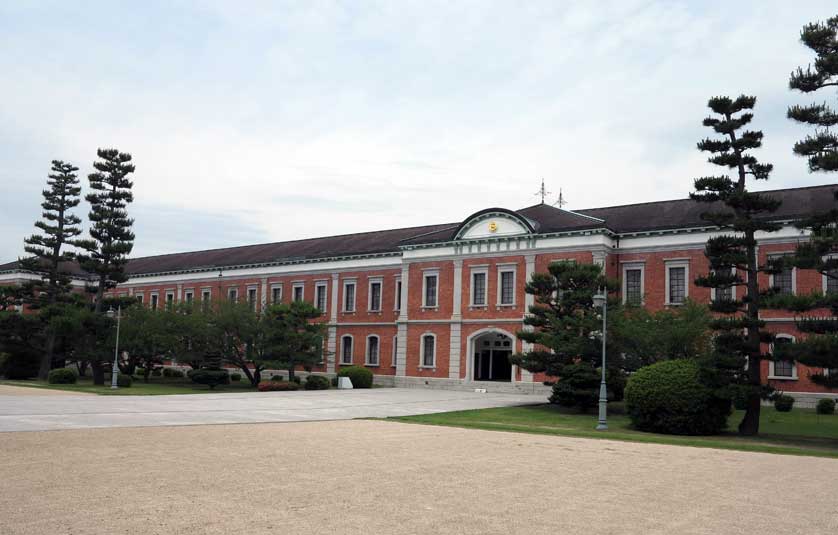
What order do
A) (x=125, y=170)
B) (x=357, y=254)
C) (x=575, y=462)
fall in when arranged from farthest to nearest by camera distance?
(x=357, y=254) → (x=125, y=170) → (x=575, y=462)

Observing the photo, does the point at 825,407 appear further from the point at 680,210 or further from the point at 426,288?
the point at 426,288

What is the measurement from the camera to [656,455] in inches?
573

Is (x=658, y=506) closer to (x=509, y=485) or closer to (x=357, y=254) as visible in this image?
(x=509, y=485)

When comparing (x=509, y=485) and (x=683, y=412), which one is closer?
(x=509, y=485)

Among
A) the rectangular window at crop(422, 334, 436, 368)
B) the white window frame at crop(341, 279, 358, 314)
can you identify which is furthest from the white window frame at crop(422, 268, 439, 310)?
the white window frame at crop(341, 279, 358, 314)

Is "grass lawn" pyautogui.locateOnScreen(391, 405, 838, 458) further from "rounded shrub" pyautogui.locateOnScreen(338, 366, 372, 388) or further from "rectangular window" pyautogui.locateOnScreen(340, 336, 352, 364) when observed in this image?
"rectangular window" pyautogui.locateOnScreen(340, 336, 352, 364)

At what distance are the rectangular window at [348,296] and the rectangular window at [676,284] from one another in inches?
809

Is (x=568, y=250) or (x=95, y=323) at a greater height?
(x=568, y=250)

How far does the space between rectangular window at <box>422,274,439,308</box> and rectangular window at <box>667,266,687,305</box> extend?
12883 millimetres

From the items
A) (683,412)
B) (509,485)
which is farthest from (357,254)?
(509,485)

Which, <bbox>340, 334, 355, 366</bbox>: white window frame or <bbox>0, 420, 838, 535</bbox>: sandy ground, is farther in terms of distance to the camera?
<bbox>340, 334, 355, 366</bbox>: white window frame

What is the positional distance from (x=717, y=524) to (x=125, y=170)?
3860 centimetres

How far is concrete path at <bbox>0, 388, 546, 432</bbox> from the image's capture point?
17245 mm

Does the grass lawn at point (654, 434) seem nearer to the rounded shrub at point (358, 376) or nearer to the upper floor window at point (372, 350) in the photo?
the rounded shrub at point (358, 376)
